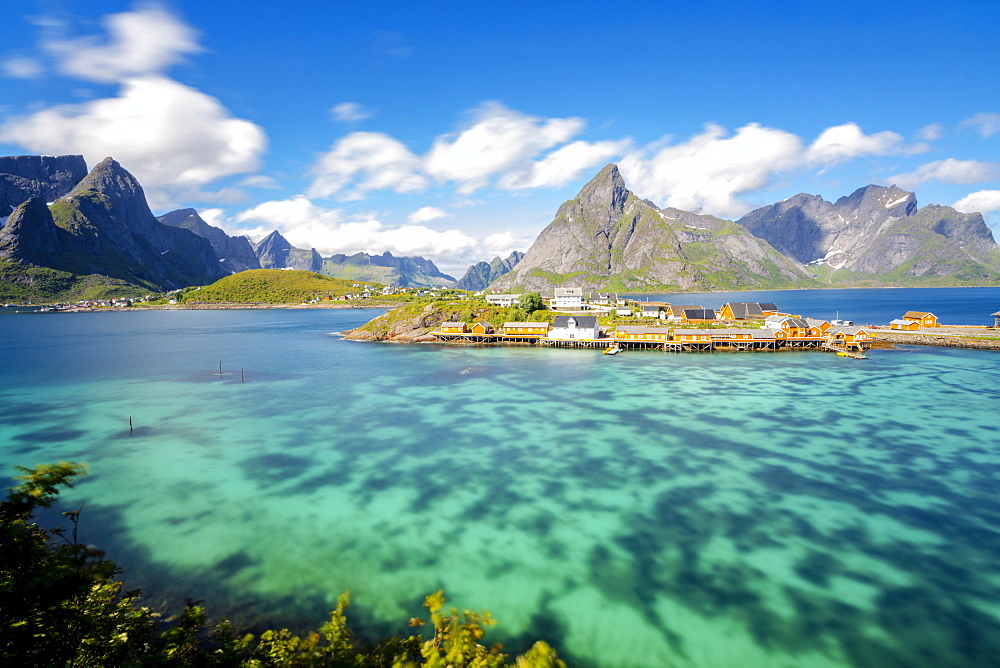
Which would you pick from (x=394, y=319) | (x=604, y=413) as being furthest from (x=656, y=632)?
(x=394, y=319)

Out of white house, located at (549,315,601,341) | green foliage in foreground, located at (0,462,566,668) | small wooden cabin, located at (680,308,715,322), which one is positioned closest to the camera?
green foliage in foreground, located at (0,462,566,668)

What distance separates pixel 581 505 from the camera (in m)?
27.0

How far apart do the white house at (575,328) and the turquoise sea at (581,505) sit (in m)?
34.1

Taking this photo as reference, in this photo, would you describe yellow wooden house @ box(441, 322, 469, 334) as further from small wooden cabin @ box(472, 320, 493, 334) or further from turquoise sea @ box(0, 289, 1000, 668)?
turquoise sea @ box(0, 289, 1000, 668)

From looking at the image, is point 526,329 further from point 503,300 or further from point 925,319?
point 925,319

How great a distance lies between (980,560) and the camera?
71.0 feet

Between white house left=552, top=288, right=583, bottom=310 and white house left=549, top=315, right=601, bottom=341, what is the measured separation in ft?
147

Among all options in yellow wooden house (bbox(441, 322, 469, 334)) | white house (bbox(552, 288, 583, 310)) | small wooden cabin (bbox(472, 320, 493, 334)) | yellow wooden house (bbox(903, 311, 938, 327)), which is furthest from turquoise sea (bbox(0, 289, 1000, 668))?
white house (bbox(552, 288, 583, 310))

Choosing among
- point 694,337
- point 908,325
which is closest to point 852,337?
point 908,325

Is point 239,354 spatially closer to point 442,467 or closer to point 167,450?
point 167,450

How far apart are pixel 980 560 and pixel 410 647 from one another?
2718 cm

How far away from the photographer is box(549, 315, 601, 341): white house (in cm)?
9231

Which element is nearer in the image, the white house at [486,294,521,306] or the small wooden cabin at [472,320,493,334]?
the small wooden cabin at [472,320,493,334]

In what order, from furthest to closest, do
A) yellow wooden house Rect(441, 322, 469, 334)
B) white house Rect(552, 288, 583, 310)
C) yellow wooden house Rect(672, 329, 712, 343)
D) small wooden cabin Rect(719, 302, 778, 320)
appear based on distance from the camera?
1. white house Rect(552, 288, 583, 310)
2. small wooden cabin Rect(719, 302, 778, 320)
3. yellow wooden house Rect(441, 322, 469, 334)
4. yellow wooden house Rect(672, 329, 712, 343)
